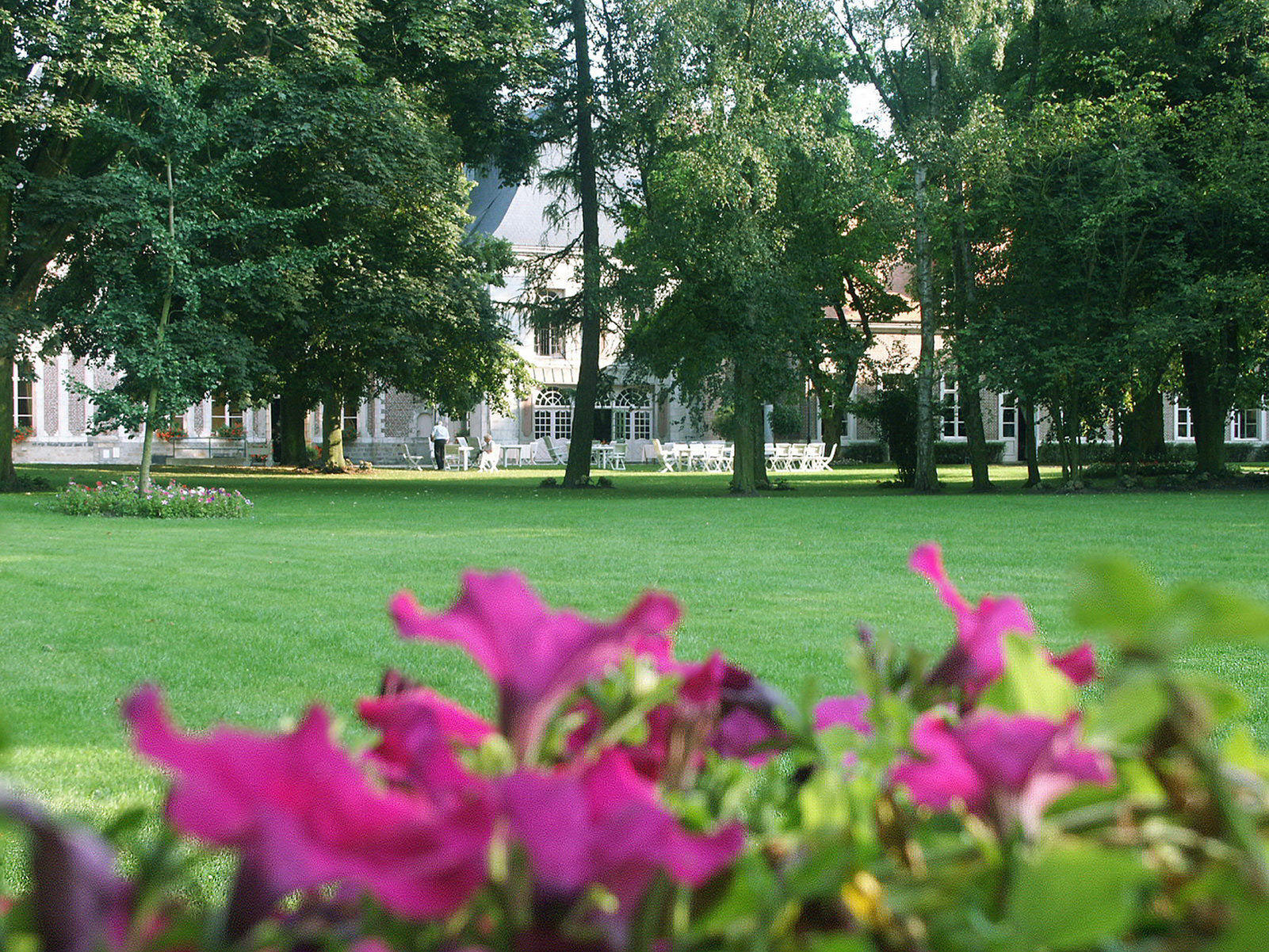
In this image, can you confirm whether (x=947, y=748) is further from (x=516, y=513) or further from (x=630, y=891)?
(x=516, y=513)

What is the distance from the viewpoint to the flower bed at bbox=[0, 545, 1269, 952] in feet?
1.15

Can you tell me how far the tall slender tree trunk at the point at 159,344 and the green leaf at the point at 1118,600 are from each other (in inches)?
640

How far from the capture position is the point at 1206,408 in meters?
23.8

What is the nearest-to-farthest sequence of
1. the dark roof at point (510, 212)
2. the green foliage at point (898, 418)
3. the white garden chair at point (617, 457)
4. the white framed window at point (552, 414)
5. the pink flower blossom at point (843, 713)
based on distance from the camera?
1. the pink flower blossom at point (843, 713)
2. the green foliage at point (898, 418)
3. the white garden chair at point (617, 457)
4. the white framed window at point (552, 414)
5. the dark roof at point (510, 212)

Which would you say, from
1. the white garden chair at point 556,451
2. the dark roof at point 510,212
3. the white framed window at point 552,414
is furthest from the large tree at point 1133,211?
the dark roof at point 510,212

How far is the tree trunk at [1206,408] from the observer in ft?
75.5

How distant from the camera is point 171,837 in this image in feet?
1.31

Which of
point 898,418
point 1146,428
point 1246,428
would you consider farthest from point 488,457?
point 1246,428

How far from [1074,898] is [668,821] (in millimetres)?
132

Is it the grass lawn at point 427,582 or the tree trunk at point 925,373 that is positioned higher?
the tree trunk at point 925,373

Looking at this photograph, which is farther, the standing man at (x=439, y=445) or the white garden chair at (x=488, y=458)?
the standing man at (x=439, y=445)

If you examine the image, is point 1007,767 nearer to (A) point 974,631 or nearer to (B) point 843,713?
(A) point 974,631

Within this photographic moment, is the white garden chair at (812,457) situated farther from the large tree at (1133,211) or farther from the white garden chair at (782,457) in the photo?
the large tree at (1133,211)

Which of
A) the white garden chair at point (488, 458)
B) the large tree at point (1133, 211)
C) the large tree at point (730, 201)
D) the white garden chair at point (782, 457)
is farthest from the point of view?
the white garden chair at point (488, 458)
